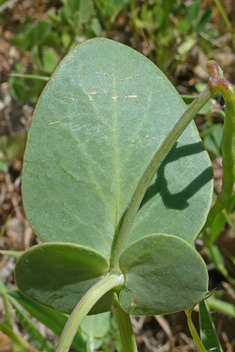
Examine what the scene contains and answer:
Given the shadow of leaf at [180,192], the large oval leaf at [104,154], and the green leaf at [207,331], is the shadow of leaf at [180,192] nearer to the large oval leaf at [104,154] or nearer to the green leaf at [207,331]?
the large oval leaf at [104,154]

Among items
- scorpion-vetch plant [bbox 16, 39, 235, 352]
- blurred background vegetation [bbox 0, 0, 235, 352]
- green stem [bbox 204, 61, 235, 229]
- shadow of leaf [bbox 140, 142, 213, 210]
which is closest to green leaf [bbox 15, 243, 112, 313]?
scorpion-vetch plant [bbox 16, 39, 235, 352]

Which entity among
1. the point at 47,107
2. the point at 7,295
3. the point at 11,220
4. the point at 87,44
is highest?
the point at 87,44

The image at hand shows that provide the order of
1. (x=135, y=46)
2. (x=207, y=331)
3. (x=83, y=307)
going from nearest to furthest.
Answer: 1. (x=83, y=307)
2. (x=207, y=331)
3. (x=135, y=46)

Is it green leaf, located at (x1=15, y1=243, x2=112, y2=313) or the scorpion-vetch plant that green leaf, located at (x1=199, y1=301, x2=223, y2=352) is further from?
green leaf, located at (x1=15, y1=243, x2=112, y2=313)

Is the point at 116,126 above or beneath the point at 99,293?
above

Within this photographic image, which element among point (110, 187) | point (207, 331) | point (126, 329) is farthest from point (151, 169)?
point (207, 331)

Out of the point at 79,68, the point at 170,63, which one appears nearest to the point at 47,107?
the point at 79,68

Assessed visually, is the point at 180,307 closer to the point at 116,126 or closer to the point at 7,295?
the point at 116,126

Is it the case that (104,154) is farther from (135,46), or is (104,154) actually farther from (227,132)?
(135,46)
